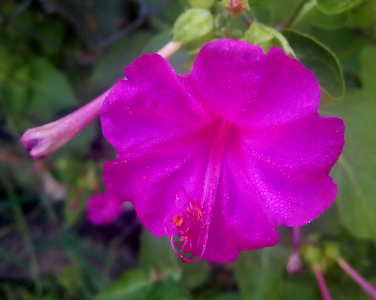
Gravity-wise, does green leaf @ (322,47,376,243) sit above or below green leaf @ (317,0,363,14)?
below

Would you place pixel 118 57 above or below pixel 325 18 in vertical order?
below

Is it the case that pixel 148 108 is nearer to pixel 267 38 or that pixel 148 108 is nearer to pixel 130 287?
pixel 267 38

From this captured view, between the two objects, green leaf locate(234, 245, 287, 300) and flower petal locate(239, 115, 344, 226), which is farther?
green leaf locate(234, 245, 287, 300)

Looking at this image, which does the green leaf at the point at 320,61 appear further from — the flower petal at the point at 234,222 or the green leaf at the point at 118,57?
the green leaf at the point at 118,57

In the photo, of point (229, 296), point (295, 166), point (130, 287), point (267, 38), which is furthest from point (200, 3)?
point (229, 296)

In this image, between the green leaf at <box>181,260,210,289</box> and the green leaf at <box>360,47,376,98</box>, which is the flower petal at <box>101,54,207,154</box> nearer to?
the green leaf at <box>360,47,376,98</box>

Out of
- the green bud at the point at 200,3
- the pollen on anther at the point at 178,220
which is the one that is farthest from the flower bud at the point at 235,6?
the pollen on anther at the point at 178,220

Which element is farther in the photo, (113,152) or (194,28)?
(113,152)

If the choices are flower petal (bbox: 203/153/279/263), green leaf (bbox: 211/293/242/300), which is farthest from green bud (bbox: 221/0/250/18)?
green leaf (bbox: 211/293/242/300)
